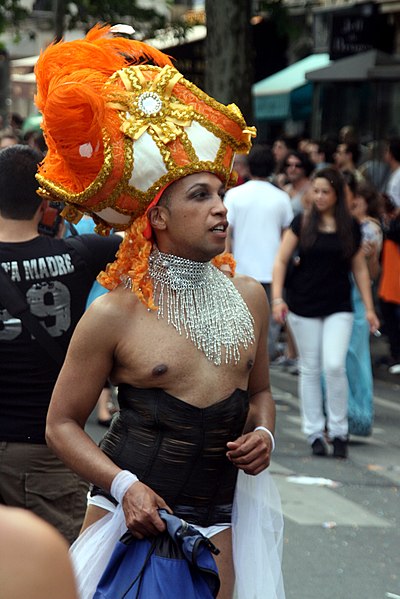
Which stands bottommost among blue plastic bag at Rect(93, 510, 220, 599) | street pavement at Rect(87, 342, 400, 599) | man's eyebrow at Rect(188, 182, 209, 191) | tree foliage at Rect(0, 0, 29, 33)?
tree foliage at Rect(0, 0, 29, 33)

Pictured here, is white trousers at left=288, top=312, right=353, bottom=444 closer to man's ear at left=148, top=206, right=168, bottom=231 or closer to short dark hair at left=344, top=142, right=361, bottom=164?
man's ear at left=148, top=206, right=168, bottom=231

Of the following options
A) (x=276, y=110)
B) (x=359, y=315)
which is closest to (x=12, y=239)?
(x=359, y=315)

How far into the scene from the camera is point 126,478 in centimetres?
331

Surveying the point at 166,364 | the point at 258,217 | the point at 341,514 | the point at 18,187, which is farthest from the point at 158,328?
the point at 258,217

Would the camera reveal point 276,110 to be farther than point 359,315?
Yes

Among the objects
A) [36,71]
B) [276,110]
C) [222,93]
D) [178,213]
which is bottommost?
[276,110]

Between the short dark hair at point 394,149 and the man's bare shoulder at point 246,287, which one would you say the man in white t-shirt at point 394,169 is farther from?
the man's bare shoulder at point 246,287

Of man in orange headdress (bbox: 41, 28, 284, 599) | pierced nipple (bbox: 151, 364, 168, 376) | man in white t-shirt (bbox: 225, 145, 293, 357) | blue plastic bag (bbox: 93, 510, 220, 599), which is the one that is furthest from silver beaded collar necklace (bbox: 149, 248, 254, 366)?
man in white t-shirt (bbox: 225, 145, 293, 357)

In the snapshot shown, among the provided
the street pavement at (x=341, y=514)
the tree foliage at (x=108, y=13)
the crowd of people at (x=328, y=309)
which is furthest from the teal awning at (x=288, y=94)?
the crowd of people at (x=328, y=309)

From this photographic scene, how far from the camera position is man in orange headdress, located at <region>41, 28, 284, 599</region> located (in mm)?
3414

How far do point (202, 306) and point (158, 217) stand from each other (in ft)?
0.94

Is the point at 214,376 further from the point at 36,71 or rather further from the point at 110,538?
the point at 36,71

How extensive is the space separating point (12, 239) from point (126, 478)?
54.7 inches

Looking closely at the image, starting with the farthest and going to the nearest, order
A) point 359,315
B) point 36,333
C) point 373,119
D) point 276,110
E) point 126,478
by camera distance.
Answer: point 276,110 → point 373,119 → point 359,315 → point 36,333 → point 126,478
